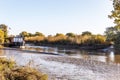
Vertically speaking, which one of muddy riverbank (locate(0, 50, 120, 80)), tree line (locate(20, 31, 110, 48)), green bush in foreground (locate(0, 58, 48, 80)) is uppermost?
tree line (locate(20, 31, 110, 48))

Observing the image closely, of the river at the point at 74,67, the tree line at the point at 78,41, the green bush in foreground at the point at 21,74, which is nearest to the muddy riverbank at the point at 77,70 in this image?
the river at the point at 74,67

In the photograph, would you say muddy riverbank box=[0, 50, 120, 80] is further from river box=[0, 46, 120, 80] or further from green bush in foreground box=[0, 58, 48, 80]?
green bush in foreground box=[0, 58, 48, 80]

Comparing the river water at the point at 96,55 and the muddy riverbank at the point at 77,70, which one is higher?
the river water at the point at 96,55

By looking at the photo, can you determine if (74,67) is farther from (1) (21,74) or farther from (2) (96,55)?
(2) (96,55)

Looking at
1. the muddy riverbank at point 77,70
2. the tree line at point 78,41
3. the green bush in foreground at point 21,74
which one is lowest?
the muddy riverbank at point 77,70

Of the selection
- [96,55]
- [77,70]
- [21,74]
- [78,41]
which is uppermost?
[78,41]

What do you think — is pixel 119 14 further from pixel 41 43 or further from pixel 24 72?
pixel 41 43

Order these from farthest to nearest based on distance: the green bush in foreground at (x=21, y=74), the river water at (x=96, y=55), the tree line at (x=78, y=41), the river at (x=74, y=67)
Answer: the tree line at (x=78, y=41), the river water at (x=96, y=55), the river at (x=74, y=67), the green bush in foreground at (x=21, y=74)

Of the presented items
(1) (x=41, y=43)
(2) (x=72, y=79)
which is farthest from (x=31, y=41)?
(2) (x=72, y=79)

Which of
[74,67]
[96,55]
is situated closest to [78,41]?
[96,55]

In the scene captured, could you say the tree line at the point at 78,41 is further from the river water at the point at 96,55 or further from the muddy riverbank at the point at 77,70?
the muddy riverbank at the point at 77,70

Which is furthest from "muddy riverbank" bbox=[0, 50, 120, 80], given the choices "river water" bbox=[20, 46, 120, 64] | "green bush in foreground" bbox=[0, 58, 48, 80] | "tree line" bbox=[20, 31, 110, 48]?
"tree line" bbox=[20, 31, 110, 48]

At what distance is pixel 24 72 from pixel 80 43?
67.6 metres

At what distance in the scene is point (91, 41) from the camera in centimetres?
7488
